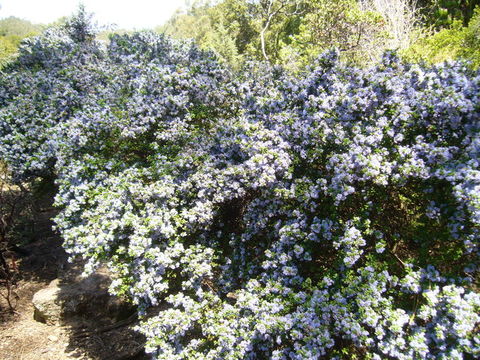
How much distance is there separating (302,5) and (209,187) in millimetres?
24884

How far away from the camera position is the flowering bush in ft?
10.1

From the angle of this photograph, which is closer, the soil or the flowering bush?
the flowering bush

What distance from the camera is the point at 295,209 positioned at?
13.0ft

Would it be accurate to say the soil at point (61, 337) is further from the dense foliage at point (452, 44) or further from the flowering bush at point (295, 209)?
the dense foliage at point (452, 44)

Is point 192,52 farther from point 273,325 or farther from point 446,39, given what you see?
point 273,325

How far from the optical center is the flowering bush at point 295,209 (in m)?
3.07

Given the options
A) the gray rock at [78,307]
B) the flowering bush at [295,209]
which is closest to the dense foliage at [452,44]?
the flowering bush at [295,209]

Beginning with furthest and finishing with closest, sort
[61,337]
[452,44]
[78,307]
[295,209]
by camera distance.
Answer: [452,44] < [78,307] < [61,337] < [295,209]

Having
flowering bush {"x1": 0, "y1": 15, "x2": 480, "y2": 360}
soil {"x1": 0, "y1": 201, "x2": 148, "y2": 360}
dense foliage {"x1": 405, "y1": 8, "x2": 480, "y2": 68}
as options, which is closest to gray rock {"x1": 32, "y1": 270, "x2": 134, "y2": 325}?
soil {"x1": 0, "y1": 201, "x2": 148, "y2": 360}

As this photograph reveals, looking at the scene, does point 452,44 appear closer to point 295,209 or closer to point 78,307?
point 295,209

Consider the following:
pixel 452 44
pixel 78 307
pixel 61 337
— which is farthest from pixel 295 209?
pixel 452 44

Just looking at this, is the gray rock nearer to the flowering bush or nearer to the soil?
the soil

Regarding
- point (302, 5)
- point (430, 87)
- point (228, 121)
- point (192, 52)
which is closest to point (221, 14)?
point (302, 5)

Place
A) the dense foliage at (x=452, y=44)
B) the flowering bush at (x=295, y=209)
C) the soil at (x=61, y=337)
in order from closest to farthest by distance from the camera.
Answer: the flowering bush at (x=295, y=209) < the soil at (x=61, y=337) < the dense foliage at (x=452, y=44)
